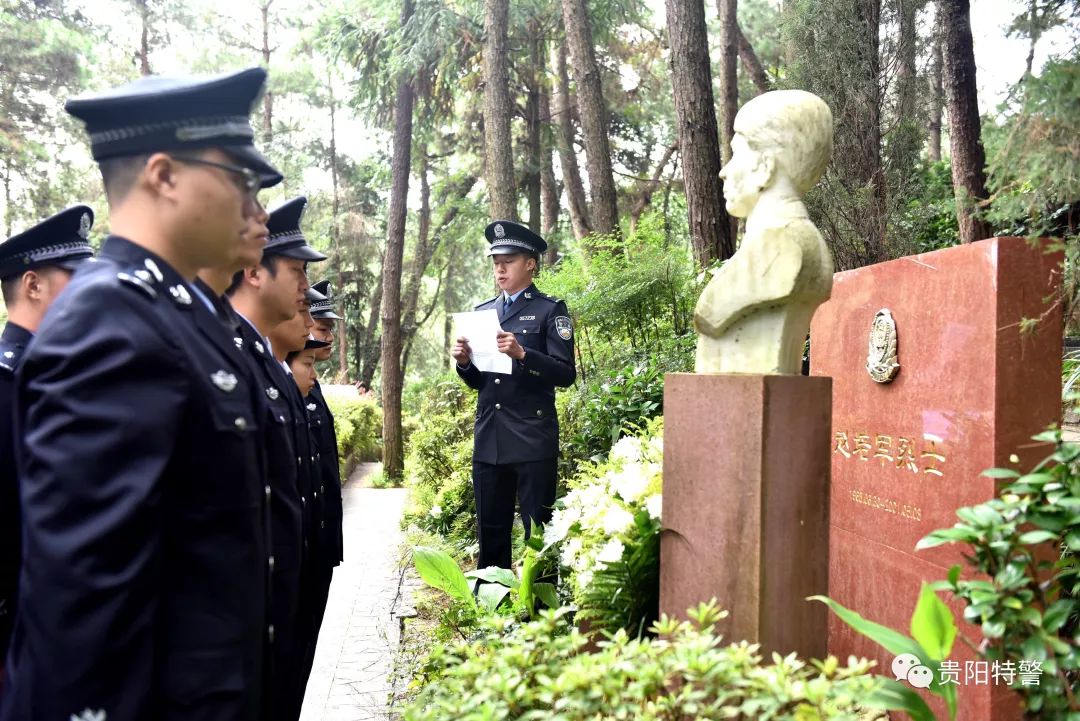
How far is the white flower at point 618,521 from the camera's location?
11.0ft

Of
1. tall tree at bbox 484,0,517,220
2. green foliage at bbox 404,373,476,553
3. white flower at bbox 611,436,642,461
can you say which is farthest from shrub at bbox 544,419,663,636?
tall tree at bbox 484,0,517,220

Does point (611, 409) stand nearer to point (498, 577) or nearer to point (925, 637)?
point (498, 577)

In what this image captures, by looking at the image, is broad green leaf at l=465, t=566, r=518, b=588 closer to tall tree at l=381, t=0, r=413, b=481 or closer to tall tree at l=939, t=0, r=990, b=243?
tall tree at l=939, t=0, r=990, b=243

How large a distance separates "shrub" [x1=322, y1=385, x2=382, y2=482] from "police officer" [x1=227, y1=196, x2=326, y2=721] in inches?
407

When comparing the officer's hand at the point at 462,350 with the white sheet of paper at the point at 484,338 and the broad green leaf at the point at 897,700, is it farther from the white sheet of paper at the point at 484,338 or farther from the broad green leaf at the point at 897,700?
the broad green leaf at the point at 897,700

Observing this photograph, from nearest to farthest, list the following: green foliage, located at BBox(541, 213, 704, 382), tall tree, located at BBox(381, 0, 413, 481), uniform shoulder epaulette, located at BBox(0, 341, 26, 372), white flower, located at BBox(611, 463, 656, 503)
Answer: uniform shoulder epaulette, located at BBox(0, 341, 26, 372) < white flower, located at BBox(611, 463, 656, 503) < green foliage, located at BBox(541, 213, 704, 382) < tall tree, located at BBox(381, 0, 413, 481)

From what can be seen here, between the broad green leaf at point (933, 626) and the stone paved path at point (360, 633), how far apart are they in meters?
2.72

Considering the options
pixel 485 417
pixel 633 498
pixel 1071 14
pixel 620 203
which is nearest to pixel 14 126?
pixel 620 203

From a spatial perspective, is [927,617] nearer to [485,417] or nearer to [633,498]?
[633,498]

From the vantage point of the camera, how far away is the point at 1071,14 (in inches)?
102

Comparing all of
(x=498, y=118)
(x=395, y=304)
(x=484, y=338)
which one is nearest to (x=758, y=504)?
(x=484, y=338)

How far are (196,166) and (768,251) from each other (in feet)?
6.67

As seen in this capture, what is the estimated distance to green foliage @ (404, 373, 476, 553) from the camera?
7918mm

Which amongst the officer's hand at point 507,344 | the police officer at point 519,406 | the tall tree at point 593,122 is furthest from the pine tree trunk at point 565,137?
the officer's hand at point 507,344
